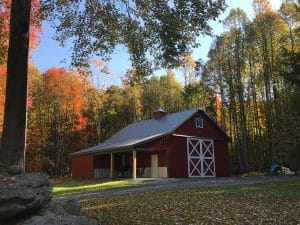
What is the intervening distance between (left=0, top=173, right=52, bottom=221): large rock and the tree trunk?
1.43 meters

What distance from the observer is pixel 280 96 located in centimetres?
3834

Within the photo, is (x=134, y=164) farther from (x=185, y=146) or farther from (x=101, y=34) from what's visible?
(x=101, y=34)

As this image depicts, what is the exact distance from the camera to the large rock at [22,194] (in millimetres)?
6719

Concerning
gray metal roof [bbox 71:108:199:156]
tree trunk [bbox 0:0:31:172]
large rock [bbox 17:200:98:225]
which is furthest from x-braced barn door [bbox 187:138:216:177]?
large rock [bbox 17:200:98:225]

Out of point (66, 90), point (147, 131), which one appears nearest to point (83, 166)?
point (147, 131)

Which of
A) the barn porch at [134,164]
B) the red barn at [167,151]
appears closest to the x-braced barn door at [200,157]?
the red barn at [167,151]

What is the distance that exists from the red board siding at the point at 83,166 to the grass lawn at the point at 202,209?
62.8 feet

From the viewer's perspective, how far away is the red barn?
89.4 feet

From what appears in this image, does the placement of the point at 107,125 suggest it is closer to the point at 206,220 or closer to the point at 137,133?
the point at 137,133

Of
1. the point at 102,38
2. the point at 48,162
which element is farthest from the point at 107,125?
the point at 102,38

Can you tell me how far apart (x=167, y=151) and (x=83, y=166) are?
29.4ft

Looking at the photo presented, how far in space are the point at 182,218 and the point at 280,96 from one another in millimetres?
31566

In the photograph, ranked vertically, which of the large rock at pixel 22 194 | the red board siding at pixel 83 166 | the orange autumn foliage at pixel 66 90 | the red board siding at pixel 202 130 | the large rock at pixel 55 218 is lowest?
the large rock at pixel 55 218

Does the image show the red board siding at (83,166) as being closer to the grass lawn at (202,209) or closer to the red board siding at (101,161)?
the red board siding at (101,161)
